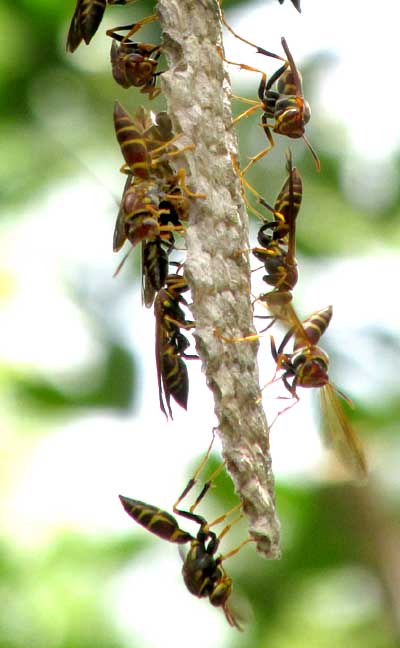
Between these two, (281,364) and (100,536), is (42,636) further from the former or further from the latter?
(281,364)

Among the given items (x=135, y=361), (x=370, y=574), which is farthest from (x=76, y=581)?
(x=370, y=574)

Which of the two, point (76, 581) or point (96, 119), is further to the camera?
point (96, 119)

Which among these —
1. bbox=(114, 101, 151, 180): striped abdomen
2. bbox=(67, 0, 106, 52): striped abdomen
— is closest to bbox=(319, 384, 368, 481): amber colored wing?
bbox=(114, 101, 151, 180): striped abdomen

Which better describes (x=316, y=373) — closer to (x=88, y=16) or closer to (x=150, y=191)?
(x=150, y=191)

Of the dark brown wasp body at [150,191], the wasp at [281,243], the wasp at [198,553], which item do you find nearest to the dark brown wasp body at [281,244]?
the wasp at [281,243]

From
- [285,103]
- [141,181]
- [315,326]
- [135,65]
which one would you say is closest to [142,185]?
[141,181]

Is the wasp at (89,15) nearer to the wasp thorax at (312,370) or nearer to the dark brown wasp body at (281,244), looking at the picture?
A: the dark brown wasp body at (281,244)
